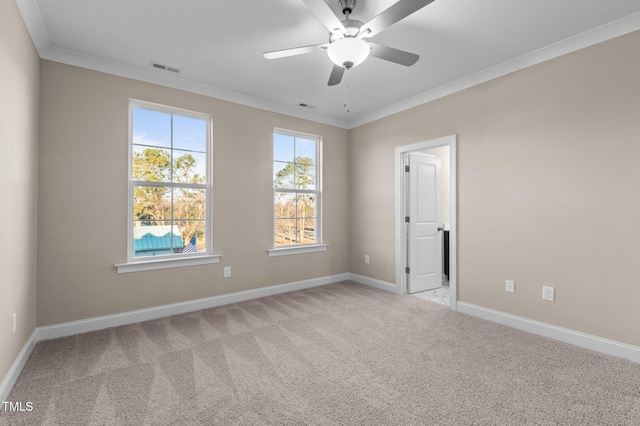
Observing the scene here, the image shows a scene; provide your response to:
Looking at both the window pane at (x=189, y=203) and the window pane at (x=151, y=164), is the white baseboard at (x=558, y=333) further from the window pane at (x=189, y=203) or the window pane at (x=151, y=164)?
the window pane at (x=151, y=164)

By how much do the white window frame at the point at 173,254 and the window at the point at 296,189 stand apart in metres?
0.91

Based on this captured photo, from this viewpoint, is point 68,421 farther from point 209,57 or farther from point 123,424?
point 209,57

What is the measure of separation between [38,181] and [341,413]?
3145mm

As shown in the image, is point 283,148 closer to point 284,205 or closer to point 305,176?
point 305,176

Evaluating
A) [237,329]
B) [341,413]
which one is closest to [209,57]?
[237,329]

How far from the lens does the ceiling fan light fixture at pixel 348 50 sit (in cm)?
199

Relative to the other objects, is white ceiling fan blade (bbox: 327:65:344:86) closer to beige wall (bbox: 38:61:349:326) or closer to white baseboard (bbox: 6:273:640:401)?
beige wall (bbox: 38:61:349:326)

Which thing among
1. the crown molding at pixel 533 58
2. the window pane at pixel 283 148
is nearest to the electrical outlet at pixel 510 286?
the crown molding at pixel 533 58

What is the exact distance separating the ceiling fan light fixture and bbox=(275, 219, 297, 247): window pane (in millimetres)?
2645

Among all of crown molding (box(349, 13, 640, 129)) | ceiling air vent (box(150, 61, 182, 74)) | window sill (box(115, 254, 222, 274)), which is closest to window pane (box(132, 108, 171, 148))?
ceiling air vent (box(150, 61, 182, 74))

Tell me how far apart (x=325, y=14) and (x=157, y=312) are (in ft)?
10.6

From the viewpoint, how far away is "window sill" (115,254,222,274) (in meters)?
3.11

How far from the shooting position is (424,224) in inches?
175

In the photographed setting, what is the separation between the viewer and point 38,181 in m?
2.70
